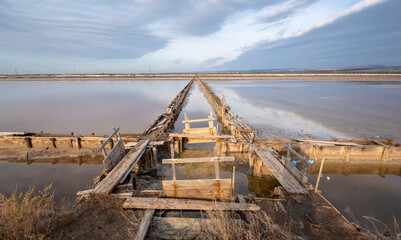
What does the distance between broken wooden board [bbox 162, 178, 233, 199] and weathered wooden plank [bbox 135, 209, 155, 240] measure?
1.05 m

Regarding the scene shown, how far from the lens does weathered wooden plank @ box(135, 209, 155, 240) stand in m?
4.31

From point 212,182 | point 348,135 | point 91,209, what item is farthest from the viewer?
point 348,135

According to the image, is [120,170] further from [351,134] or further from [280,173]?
[351,134]

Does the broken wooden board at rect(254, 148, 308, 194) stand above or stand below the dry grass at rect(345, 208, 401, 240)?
above

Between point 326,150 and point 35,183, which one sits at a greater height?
point 326,150

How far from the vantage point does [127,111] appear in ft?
78.1

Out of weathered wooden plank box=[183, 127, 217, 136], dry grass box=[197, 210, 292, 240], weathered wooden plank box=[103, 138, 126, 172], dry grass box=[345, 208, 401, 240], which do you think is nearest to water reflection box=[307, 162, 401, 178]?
dry grass box=[345, 208, 401, 240]

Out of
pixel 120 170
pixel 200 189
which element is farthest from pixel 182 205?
pixel 120 170

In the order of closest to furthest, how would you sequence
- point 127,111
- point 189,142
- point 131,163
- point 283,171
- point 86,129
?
point 283,171 → point 131,163 → point 189,142 → point 86,129 → point 127,111

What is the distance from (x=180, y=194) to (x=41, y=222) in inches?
142

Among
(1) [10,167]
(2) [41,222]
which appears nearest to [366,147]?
(2) [41,222]

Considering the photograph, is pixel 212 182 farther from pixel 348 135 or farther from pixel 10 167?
pixel 348 135

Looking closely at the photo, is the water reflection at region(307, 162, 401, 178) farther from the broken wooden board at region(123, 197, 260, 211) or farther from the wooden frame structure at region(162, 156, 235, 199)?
the broken wooden board at region(123, 197, 260, 211)

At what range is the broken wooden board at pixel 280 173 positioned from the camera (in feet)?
21.1
